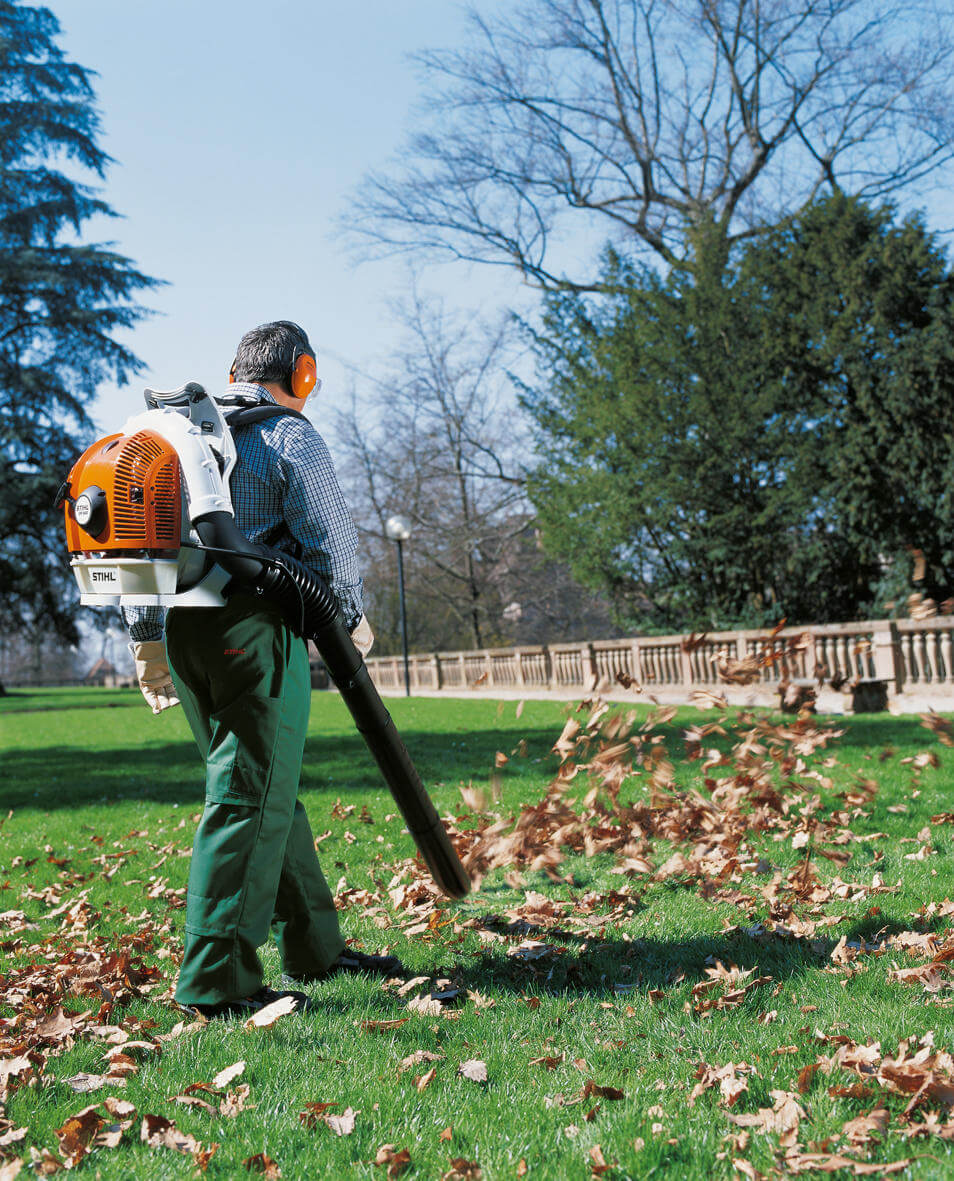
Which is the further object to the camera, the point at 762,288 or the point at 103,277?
the point at 103,277

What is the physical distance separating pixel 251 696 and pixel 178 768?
8355 mm

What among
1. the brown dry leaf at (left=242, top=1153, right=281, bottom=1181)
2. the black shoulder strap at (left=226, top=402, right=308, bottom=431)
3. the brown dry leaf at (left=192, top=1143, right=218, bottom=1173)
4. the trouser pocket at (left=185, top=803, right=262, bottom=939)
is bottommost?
the brown dry leaf at (left=242, top=1153, right=281, bottom=1181)

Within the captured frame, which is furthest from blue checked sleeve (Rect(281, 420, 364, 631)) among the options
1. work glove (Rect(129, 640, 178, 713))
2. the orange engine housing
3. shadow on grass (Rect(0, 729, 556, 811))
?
shadow on grass (Rect(0, 729, 556, 811))

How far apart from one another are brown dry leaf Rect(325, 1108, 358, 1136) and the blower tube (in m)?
1.06

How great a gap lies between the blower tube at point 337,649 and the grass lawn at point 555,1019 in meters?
0.53

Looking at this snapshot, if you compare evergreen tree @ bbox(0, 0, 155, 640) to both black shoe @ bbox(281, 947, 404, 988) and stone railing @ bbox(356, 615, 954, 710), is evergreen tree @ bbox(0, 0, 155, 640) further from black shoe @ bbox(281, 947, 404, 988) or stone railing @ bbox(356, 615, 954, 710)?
black shoe @ bbox(281, 947, 404, 988)

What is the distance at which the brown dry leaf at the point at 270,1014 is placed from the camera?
2.99m

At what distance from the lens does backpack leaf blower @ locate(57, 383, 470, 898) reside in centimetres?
266

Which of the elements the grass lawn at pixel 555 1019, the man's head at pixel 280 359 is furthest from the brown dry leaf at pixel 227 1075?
the man's head at pixel 280 359

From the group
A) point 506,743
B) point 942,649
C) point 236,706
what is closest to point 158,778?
point 506,743

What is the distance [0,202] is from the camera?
24484 millimetres

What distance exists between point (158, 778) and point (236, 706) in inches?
297

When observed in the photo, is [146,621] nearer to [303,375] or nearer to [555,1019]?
[303,375]

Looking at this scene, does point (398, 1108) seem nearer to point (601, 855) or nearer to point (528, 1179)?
point (528, 1179)
